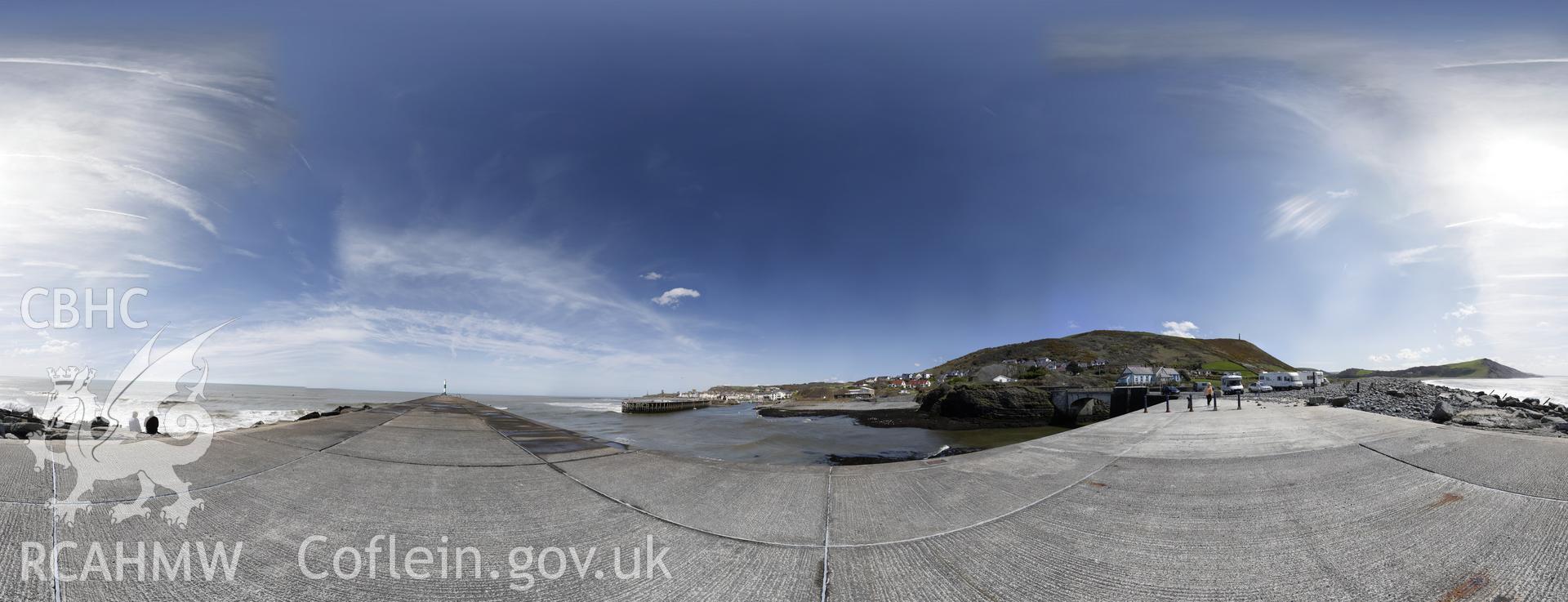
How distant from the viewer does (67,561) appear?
9.51ft

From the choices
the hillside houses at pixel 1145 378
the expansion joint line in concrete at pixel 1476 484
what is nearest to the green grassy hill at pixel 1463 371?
the hillside houses at pixel 1145 378

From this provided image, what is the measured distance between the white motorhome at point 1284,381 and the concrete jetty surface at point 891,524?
36.6 metres

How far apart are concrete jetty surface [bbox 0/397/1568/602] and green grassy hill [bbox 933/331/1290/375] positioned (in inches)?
3380

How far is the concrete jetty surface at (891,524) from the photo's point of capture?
2.93 meters

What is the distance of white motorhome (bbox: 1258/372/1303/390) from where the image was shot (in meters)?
32.7

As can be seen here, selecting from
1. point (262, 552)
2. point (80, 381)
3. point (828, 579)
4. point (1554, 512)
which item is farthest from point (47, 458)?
point (1554, 512)

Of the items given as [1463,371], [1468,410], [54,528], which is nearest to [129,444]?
[54,528]

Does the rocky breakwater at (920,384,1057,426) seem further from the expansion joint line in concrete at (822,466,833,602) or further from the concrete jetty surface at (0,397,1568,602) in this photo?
the expansion joint line in concrete at (822,466,833,602)

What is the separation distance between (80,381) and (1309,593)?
1191cm

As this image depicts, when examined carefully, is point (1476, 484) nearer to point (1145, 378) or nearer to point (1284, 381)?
point (1284, 381)

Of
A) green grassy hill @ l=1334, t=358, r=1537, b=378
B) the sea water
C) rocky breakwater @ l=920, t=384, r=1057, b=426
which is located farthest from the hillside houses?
green grassy hill @ l=1334, t=358, r=1537, b=378

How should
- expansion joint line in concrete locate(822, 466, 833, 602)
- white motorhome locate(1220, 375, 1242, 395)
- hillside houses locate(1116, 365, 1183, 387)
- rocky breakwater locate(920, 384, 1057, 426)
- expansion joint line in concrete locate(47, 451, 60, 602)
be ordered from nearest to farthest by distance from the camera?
expansion joint line in concrete locate(47, 451, 60, 602) < expansion joint line in concrete locate(822, 466, 833, 602) < white motorhome locate(1220, 375, 1242, 395) < rocky breakwater locate(920, 384, 1057, 426) < hillside houses locate(1116, 365, 1183, 387)

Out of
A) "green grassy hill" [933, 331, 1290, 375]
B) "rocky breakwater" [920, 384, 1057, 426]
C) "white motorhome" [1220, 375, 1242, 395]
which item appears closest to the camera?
"white motorhome" [1220, 375, 1242, 395]

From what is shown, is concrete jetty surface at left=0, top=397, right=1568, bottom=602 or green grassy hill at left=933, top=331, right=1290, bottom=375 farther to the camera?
green grassy hill at left=933, top=331, right=1290, bottom=375
